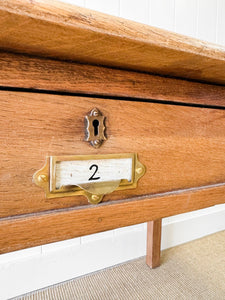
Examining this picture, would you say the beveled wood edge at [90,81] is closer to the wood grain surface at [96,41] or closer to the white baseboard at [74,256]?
the wood grain surface at [96,41]

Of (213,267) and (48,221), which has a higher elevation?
(48,221)

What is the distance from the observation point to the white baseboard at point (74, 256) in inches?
36.6

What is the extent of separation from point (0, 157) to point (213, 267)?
1.17 m

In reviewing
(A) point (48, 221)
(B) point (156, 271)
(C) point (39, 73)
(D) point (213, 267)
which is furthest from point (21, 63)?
(D) point (213, 267)

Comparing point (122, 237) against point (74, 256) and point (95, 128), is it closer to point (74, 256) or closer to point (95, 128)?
point (74, 256)

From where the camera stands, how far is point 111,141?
33 centimetres

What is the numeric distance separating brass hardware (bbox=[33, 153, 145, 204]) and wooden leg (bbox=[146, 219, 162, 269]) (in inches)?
30.2

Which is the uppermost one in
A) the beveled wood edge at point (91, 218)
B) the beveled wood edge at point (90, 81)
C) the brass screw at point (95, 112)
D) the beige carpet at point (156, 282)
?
the beveled wood edge at point (90, 81)

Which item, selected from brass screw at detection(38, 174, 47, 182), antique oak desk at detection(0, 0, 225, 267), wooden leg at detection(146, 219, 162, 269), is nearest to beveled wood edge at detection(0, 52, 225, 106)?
antique oak desk at detection(0, 0, 225, 267)

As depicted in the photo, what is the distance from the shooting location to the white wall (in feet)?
3.10

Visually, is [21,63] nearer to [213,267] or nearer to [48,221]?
[48,221]

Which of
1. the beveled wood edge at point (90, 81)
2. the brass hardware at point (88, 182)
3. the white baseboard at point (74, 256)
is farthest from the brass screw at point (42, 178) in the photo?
the white baseboard at point (74, 256)

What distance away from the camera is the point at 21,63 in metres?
0.28

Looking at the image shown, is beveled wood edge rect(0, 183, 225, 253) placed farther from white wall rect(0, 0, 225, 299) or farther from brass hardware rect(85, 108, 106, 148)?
white wall rect(0, 0, 225, 299)
